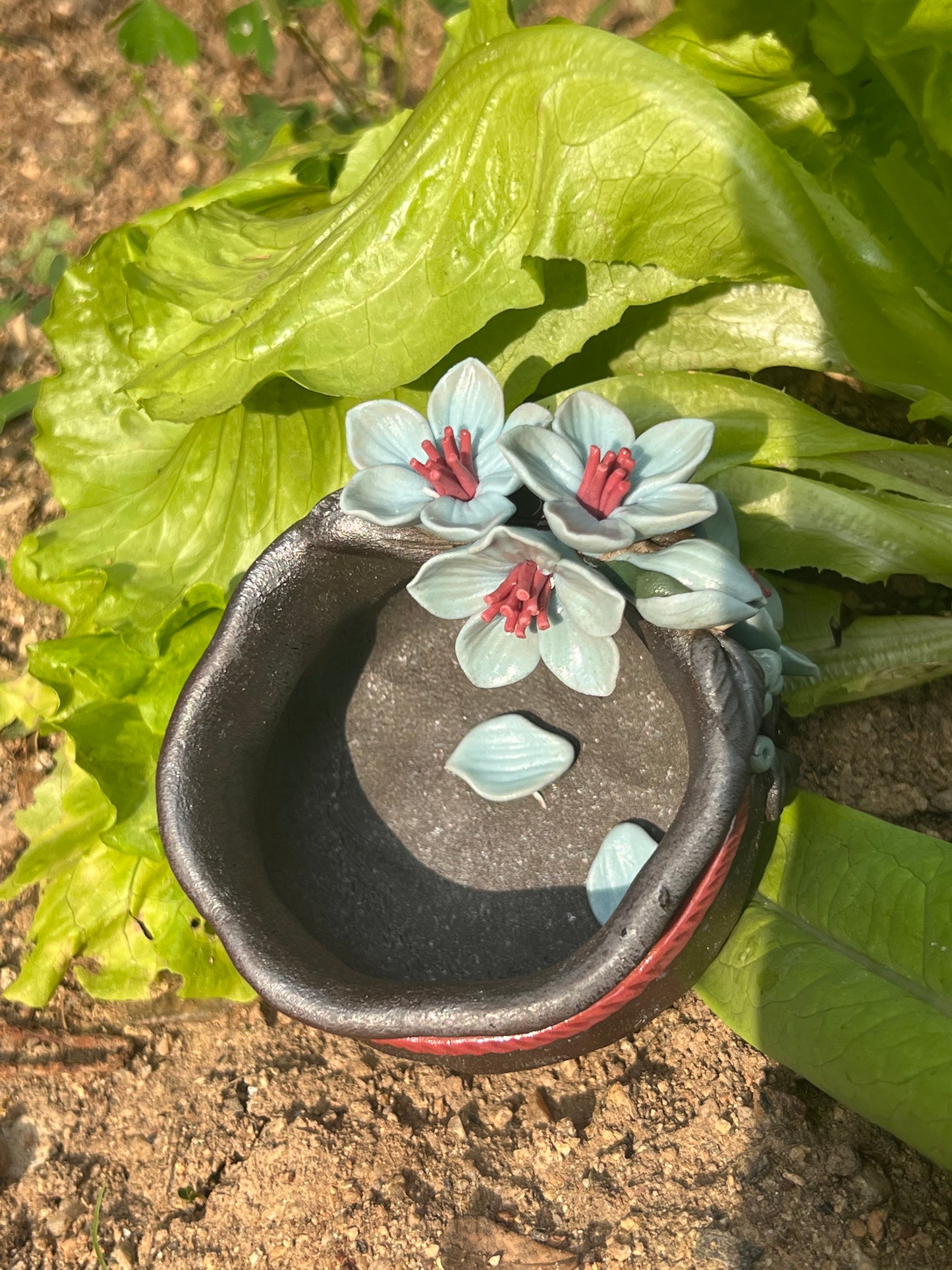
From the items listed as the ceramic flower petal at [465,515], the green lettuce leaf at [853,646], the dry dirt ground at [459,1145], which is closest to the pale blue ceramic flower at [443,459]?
the ceramic flower petal at [465,515]

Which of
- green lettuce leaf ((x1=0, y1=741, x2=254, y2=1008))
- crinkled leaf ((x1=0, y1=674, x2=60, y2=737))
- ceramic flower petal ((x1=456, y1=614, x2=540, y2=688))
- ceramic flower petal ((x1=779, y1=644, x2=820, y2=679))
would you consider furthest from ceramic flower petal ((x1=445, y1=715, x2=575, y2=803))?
crinkled leaf ((x1=0, y1=674, x2=60, y2=737))

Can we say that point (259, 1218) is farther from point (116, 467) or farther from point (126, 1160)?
point (116, 467)

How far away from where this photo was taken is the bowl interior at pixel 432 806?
1224 millimetres

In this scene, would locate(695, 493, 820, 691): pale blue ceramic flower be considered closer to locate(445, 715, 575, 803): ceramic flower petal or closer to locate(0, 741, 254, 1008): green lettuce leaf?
locate(445, 715, 575, 803): ceramic flower petal

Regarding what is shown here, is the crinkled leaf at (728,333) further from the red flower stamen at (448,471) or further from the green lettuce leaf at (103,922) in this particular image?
the green lettuce leaf at (103,922)

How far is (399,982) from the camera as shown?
1147mm

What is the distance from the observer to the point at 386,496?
1.05m

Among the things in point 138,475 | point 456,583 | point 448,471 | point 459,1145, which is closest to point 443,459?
point 448,471

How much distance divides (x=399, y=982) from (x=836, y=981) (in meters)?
0.46

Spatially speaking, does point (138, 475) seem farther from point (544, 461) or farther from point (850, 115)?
Result: point (850, 115)

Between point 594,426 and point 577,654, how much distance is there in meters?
0.22

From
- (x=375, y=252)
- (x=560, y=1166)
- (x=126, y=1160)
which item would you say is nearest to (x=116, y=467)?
(x=375, y=252)

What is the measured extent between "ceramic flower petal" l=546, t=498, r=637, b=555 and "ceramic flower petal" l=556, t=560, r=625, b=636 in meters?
0.02

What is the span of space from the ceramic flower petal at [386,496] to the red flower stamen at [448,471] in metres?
0.01
